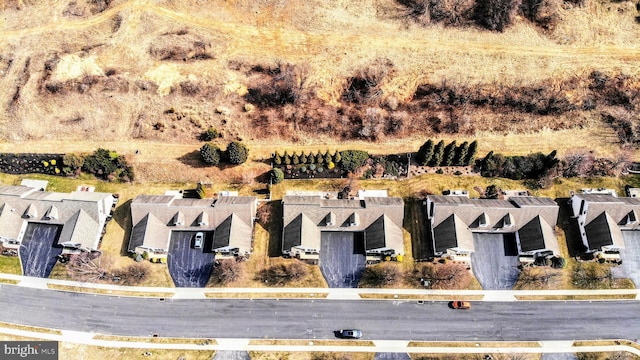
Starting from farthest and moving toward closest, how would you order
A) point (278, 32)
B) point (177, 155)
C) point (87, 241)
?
point (278, 32) → point (177, 155) → point (87, 241)

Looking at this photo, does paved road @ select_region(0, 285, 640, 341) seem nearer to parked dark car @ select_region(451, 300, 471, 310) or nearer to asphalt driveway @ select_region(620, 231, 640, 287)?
parked dark car @ select_region(451, 300, 471, 310)

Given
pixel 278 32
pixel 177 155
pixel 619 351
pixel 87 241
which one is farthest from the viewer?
pixel 278 32

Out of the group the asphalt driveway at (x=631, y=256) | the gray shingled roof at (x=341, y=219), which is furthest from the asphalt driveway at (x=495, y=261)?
the asphalt driveway at (x=631, y=256)

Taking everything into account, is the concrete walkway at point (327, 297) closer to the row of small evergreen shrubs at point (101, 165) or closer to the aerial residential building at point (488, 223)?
the aerial residential building at point (488, 223)

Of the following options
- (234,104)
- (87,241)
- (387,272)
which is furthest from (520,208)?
(87,241)

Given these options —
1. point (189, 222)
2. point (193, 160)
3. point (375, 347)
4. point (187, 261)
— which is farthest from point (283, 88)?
point (375, 347)

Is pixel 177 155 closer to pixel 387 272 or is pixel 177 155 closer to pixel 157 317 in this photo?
pixel 157 317

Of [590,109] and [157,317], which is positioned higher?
[590,109]
